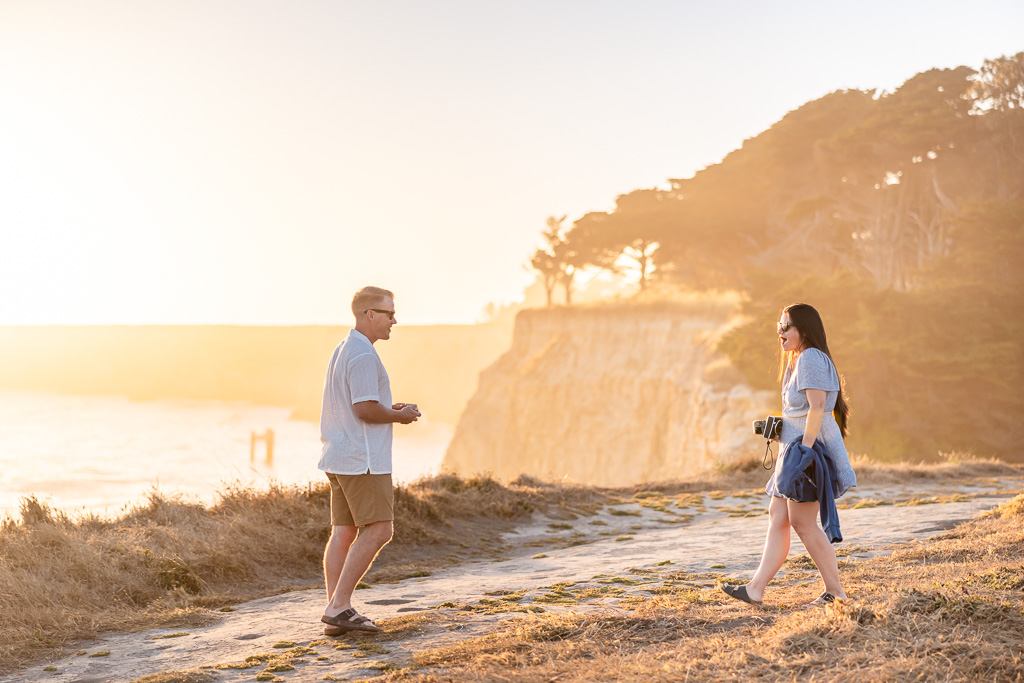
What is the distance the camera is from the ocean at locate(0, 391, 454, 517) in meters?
10.2

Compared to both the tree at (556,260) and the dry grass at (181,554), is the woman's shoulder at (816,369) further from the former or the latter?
the tree at (556,260)

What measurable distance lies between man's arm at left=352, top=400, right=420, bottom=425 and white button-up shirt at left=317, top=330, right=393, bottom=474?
0.03 metres

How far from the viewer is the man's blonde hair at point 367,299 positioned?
437cm

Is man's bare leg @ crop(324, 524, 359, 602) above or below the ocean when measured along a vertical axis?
above

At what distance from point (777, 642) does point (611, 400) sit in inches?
1198

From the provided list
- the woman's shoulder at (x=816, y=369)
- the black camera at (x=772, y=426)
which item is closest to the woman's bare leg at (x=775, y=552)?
the black camera at (x=772, y=426)

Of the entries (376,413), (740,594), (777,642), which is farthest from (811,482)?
(376,413)

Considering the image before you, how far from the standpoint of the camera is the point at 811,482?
4.11 metres

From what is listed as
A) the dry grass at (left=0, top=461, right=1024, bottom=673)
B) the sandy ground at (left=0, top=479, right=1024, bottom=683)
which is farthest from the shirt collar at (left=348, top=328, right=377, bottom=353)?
the dry grass at (left=0, top=461, right=1024, bottom=673)

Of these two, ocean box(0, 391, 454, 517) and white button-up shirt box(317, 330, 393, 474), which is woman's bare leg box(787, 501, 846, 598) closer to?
white button-up shirt box(317, 330, 393, 474)

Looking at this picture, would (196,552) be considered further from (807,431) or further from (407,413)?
(807,431)

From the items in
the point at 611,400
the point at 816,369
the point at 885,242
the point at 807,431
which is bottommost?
the point at 611,400

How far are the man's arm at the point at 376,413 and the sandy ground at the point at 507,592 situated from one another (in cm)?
111

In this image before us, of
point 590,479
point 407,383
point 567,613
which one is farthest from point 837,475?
point 407,383
